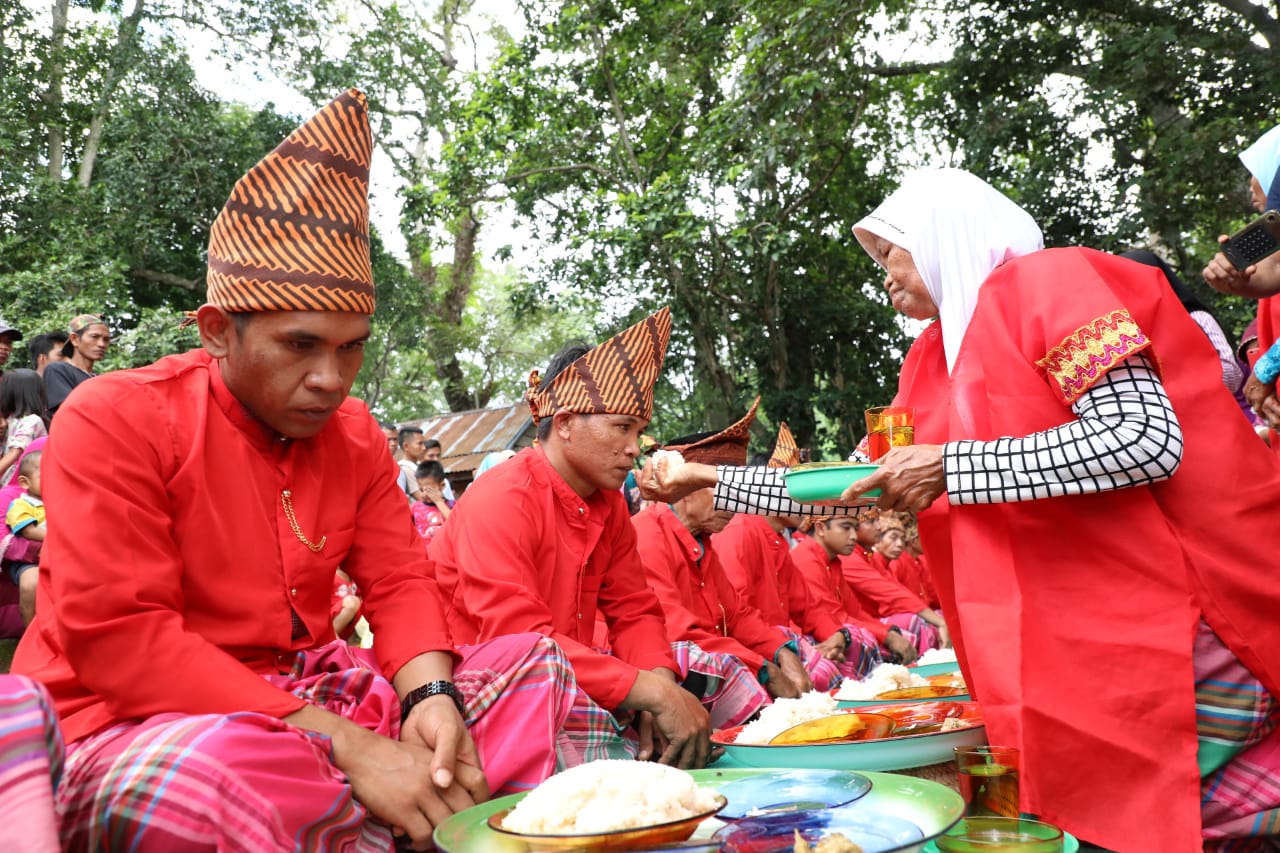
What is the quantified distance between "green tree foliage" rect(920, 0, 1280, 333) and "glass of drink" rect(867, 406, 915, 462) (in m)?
8.95

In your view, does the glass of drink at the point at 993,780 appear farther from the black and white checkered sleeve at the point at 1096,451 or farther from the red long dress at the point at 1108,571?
the black and white checkered sleeve at the point at 1096,451

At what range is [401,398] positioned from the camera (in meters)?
27.7

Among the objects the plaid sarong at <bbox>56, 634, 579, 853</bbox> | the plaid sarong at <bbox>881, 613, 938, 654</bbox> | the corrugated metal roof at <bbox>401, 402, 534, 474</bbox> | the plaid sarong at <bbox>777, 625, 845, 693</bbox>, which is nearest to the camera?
the plaid sarong at <bbox>56, 634, 579, 853</bbox>

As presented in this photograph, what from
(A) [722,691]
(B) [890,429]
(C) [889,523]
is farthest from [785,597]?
(B) [890,429]

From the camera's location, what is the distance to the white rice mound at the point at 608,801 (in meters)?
1.81

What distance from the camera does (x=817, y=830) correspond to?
1889 mm

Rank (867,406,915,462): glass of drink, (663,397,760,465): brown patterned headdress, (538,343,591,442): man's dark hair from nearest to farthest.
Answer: (867,406,915,462): glass of drink < (538,343,591,442): man's dark hair < (663,397,760,465): brown patterned headdress

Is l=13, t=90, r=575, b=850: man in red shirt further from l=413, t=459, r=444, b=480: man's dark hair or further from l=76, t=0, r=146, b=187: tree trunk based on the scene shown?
l=76, t=0, r=146, b=187: tree trunk

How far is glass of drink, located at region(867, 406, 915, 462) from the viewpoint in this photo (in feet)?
8.73

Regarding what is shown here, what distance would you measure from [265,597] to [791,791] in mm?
1159

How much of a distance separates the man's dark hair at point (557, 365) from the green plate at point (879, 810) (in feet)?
7.22

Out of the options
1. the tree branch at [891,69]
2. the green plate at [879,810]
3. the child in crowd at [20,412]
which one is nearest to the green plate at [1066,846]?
the green plate at [879,810]

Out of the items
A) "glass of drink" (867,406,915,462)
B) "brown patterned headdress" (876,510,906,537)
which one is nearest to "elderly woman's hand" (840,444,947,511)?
"glass of drink" (867,406,915,462)

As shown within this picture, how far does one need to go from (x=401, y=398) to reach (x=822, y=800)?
26.5 m
